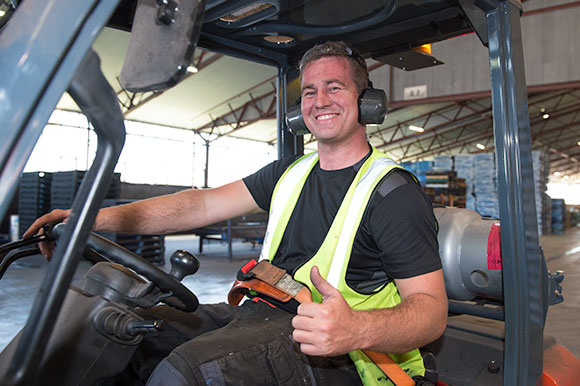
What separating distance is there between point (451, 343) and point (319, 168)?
103cm

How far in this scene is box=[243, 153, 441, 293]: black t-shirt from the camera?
5.07 ft

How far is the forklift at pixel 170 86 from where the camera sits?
0.66 metres

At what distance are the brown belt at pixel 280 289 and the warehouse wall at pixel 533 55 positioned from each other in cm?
1363

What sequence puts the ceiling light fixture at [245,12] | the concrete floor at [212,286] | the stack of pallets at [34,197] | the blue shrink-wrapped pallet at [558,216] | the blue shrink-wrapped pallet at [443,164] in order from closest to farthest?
the ceiling light fixture at [245,12], the concrete floor at [212,286], the stack of pallets at [34,197], the blue shrink-wrapped pallet at [443,164], the blue shrink-wrapped pallet at [558,216]

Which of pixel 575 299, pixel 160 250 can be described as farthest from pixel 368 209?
pixel 160 250

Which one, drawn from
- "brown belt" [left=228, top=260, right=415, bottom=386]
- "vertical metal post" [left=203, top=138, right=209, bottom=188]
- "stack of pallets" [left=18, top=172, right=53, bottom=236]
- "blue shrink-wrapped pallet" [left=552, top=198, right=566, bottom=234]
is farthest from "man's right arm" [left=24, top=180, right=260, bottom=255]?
"vertical metal post" [left=203, top=138, right=209, bottom=188]

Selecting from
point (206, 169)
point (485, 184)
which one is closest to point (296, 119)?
point (485, 184)

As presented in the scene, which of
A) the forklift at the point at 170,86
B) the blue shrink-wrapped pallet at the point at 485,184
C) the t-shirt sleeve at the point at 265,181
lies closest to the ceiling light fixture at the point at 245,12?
the forklift at the point at 170,86

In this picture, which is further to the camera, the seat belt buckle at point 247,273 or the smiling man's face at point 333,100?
the smiling man's face at point 333,100

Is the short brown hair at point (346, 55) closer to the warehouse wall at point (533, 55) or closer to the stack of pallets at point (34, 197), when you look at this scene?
the stack of pallets at point (34, 197)

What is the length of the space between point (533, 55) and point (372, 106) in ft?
44.8

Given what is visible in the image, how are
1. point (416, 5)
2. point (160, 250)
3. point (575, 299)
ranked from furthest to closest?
point (160, 250) → point (575, 299) → point (416, 5)

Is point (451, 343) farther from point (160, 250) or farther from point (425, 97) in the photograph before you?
point (425, 97)

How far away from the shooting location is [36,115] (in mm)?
658
